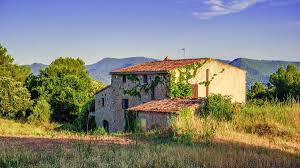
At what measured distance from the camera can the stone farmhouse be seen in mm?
30806

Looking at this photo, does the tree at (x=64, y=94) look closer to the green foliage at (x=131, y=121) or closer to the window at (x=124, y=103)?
the window at (x=124, y=103)

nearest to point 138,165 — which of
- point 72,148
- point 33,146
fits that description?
point 72,148

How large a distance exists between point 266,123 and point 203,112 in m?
7.66

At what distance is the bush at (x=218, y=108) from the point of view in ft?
68.5

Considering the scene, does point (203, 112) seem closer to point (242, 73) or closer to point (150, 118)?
→ point (150, 118)

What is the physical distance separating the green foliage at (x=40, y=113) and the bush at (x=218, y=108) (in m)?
23.6

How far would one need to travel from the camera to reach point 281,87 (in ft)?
159

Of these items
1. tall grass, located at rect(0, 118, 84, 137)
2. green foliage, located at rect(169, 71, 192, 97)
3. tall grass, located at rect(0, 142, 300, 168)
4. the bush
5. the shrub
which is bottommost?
tall grass, located at rect(0, 118, 84, 137)

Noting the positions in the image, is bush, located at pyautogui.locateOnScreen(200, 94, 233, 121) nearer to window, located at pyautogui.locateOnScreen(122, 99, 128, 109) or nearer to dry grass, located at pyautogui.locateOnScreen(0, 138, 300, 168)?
dry grass, located at pyautogui.locateOnScreen(0, 138, 300, 168)

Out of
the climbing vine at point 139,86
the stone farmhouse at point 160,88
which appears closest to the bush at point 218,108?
the stone farmhouse at point 160,88

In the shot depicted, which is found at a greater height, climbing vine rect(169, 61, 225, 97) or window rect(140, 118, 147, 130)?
climbing vine rect(169, 61, 225, 97)

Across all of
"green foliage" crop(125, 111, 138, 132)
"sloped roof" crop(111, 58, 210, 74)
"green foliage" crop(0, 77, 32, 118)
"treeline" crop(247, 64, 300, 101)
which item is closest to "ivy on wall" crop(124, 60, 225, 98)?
"sloped roof" crop(111, 58, 210, 74)

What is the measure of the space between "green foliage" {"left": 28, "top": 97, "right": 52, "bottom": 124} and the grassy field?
28606 millimetres

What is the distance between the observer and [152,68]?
3575 centimetres
